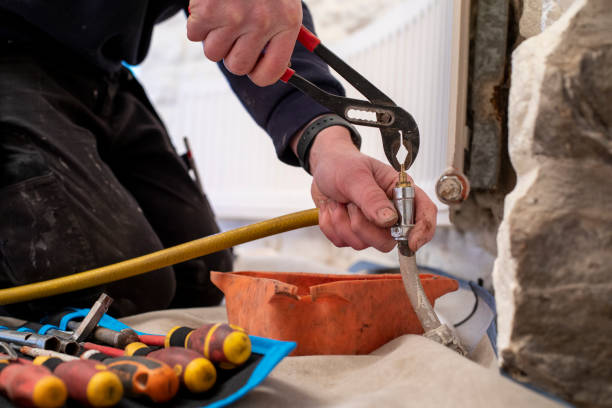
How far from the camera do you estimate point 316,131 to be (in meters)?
0.96

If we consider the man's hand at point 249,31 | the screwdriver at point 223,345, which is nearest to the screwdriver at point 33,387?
the screwdriver at point 223,345

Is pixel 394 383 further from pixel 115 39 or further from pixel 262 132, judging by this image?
pixel 262 132

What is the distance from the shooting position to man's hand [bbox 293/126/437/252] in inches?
28.2

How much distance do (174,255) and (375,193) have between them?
342mm

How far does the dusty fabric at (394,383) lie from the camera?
1.60 feet

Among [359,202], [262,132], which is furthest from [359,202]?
[262,132]

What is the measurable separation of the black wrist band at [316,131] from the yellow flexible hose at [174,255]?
16cm

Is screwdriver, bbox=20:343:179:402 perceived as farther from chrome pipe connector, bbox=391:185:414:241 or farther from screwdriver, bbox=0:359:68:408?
chrome pipe connector, bbox=391:185:414:241

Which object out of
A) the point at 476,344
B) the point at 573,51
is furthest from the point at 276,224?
the point at 573,51

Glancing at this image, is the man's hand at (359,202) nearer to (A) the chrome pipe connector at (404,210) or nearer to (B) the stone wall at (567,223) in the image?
(A) the chrome pipe connector at (404,210)

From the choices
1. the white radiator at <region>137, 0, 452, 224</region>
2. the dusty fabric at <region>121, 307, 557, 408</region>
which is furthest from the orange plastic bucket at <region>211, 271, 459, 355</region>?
the white radiator at <region>137, 0, 452, 224</region>

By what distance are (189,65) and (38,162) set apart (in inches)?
69.8

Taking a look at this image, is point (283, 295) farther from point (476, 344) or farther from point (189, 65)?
point (189, 65)

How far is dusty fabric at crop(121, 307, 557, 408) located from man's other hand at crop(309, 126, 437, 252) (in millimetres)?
150
